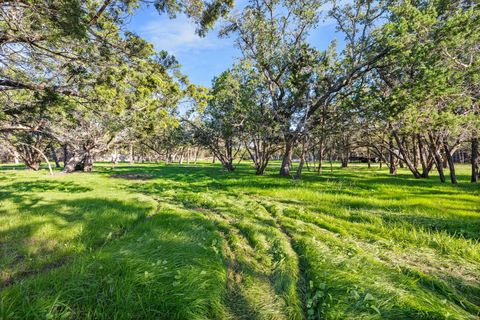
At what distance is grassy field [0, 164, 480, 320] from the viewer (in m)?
2.62

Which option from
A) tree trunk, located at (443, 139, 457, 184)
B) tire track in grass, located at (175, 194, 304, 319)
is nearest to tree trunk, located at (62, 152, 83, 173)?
tire track in grass, located at (175, 194, 304, 319)

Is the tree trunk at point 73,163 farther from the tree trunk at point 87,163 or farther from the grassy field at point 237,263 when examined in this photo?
the grassy field at point 237,263

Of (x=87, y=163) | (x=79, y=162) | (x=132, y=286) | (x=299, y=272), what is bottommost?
(x=299, y=272)

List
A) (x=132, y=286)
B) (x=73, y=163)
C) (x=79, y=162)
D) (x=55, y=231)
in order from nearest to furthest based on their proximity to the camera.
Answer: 1. (x=132, y=286)
2. (x=55, y=231)
3. (x=73, y=163)
4. (x=79, y=162)

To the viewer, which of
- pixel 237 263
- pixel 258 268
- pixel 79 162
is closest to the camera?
pixel 258 268

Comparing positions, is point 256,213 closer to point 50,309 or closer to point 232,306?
point 232,306

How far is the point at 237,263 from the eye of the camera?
3.97m

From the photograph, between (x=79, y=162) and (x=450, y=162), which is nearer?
(x=450, y=162)

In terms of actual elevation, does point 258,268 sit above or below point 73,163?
below

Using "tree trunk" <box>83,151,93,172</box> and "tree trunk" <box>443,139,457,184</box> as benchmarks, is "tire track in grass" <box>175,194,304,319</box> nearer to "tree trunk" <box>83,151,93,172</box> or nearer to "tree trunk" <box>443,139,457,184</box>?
"tree trunk" <box>443,139,457,184</box>

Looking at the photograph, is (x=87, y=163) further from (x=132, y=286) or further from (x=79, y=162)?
(x=132, y=286)

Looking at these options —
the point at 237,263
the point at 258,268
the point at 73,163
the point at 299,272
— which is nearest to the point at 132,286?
the point at 237,263

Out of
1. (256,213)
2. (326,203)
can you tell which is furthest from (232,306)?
(326,203)

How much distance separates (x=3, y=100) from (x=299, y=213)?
13173 millimetres
